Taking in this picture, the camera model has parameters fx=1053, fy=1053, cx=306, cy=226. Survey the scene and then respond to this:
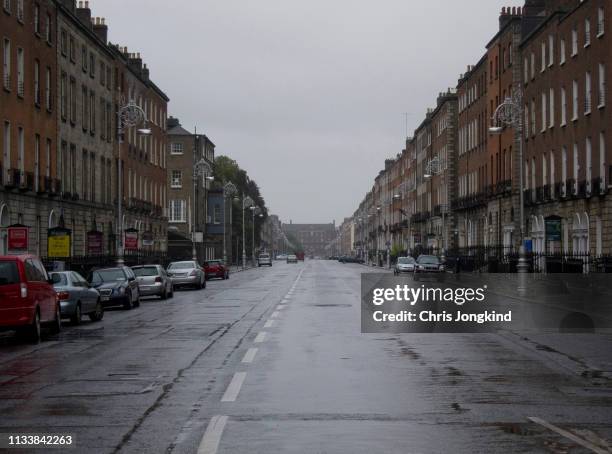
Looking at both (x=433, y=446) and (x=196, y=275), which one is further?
→ (x=196, y=275)

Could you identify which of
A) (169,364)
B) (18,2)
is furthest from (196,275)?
(169,364)

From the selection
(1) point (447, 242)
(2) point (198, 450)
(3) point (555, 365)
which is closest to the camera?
(2) point (198, 450)

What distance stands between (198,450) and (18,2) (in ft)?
138

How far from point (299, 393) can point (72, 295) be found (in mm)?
15226

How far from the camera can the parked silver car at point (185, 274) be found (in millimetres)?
54156

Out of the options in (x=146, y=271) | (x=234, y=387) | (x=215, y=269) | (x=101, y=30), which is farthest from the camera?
(x=215, y=269)

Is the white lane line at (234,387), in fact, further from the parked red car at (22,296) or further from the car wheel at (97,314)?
the car wheel at (97,314)

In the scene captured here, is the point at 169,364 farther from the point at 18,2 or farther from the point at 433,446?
the point at 18,2

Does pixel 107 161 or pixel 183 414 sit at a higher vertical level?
pixel 107 161

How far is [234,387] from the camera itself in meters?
12.9

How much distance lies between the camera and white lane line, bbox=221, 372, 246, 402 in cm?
1189

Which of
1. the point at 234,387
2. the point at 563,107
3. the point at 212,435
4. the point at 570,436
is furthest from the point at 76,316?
the point at 563,107

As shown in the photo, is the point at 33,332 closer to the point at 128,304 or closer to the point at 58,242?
the point at 128,304

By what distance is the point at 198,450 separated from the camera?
8.66 meters
